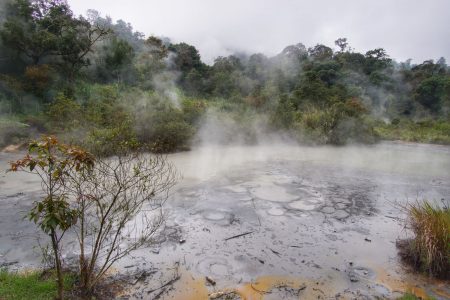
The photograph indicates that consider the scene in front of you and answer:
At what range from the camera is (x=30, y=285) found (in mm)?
3271

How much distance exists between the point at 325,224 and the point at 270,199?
1410mm

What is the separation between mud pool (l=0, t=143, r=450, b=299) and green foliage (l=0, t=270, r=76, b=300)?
444mm

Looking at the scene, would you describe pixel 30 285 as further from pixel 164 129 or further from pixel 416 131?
pixel 416 131

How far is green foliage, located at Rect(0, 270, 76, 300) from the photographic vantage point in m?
3.10

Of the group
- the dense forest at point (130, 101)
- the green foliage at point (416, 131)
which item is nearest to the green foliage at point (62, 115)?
the dense forest at point (130, 101)

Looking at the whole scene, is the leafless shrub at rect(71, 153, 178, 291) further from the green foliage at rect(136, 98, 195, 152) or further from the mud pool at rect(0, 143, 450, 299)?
the green foliage at rect(136, 98, 195, 152)

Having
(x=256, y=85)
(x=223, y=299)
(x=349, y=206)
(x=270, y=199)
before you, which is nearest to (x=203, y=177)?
(x=270, y=199)

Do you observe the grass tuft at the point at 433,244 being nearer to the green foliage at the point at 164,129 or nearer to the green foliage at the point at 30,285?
the green foliage at the point at 30,285

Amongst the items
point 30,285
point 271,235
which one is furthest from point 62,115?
point 271,235

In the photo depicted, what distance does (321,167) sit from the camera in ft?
32.7

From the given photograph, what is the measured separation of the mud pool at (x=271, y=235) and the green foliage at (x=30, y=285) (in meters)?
0.44

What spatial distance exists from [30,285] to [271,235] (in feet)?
10.1

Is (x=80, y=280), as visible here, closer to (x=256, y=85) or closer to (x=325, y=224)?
(x=325, y=224)

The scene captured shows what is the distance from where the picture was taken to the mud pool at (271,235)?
12.0 feet
